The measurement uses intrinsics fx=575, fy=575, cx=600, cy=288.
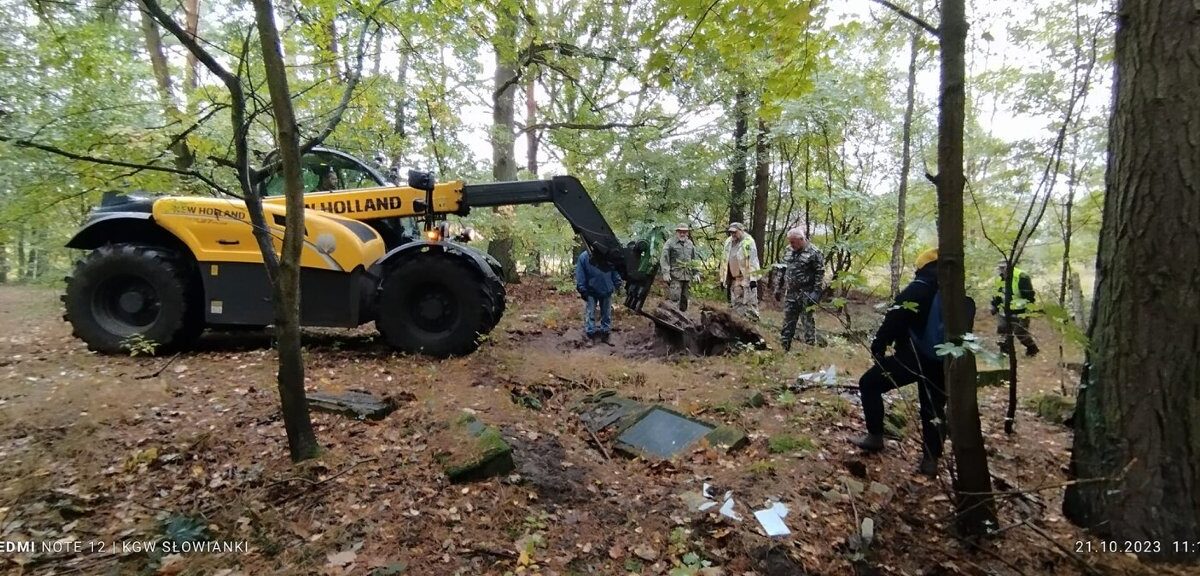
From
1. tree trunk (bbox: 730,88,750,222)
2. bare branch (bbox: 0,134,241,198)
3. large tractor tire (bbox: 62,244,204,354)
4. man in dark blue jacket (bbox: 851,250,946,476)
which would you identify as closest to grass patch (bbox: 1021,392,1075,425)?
man in dark blue jacket (bbox: 851,250,946,476)

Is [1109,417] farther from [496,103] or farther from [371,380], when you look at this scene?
[496,103]

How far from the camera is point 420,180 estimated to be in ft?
20.4

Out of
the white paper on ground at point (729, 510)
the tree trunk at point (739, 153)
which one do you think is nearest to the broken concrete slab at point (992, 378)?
the white paper on ground at point (729, 510)

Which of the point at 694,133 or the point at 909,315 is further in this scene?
the point at 694,133

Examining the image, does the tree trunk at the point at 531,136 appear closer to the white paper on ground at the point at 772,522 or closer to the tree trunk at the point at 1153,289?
the white paper on ground at the point at 772,522

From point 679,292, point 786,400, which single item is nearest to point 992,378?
point 786,400

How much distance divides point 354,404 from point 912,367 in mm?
4030

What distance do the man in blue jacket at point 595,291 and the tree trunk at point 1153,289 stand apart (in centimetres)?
559

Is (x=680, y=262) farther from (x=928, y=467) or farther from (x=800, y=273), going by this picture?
(x=928, y=467)

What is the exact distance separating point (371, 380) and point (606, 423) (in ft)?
7.27

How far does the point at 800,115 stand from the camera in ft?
38.3

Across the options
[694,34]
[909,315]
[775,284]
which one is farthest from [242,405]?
[775,284]

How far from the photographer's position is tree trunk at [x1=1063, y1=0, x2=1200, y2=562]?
8.25ft

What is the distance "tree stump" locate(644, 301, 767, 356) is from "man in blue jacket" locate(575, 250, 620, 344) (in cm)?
77
